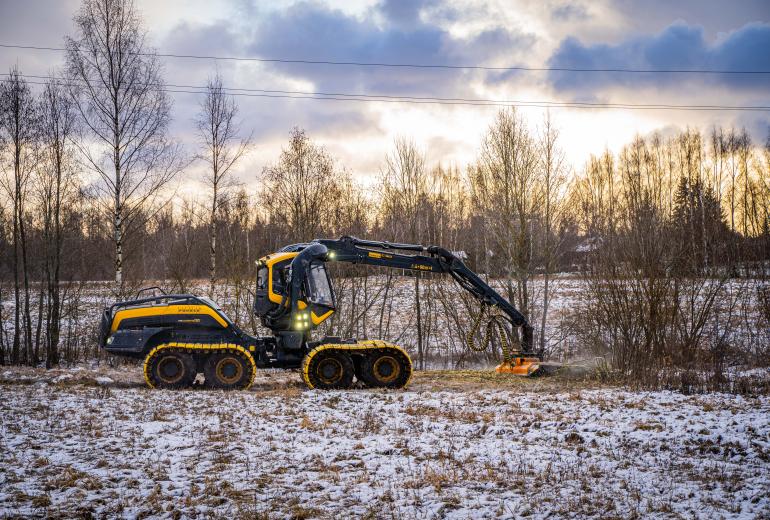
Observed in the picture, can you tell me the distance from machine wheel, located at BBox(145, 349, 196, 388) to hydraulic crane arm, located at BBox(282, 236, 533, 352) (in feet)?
7.95

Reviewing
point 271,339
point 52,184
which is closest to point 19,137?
point 52,184

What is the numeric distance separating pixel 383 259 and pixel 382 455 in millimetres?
6492

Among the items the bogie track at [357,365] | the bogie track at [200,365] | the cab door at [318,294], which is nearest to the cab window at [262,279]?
the cab door at [318,294]

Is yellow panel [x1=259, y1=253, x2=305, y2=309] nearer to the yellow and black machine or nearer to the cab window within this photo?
the yellow and black machine

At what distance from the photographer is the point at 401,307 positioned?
3045cm

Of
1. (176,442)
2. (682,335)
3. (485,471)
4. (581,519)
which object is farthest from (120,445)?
(682,335)

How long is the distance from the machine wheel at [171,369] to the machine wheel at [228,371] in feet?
1.09

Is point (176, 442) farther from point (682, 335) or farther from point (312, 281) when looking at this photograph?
point (682, 335)

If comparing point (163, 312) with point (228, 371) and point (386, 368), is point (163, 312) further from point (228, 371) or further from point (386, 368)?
point (386, 368)

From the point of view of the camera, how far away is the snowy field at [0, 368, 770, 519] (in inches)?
218

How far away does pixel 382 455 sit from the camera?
23.7 ft

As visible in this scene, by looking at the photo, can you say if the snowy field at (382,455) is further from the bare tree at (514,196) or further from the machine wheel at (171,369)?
the bare tree at (514,196)

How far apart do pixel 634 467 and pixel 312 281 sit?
776 cm

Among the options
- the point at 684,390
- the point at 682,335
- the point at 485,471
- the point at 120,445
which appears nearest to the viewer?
the point at 485,471
